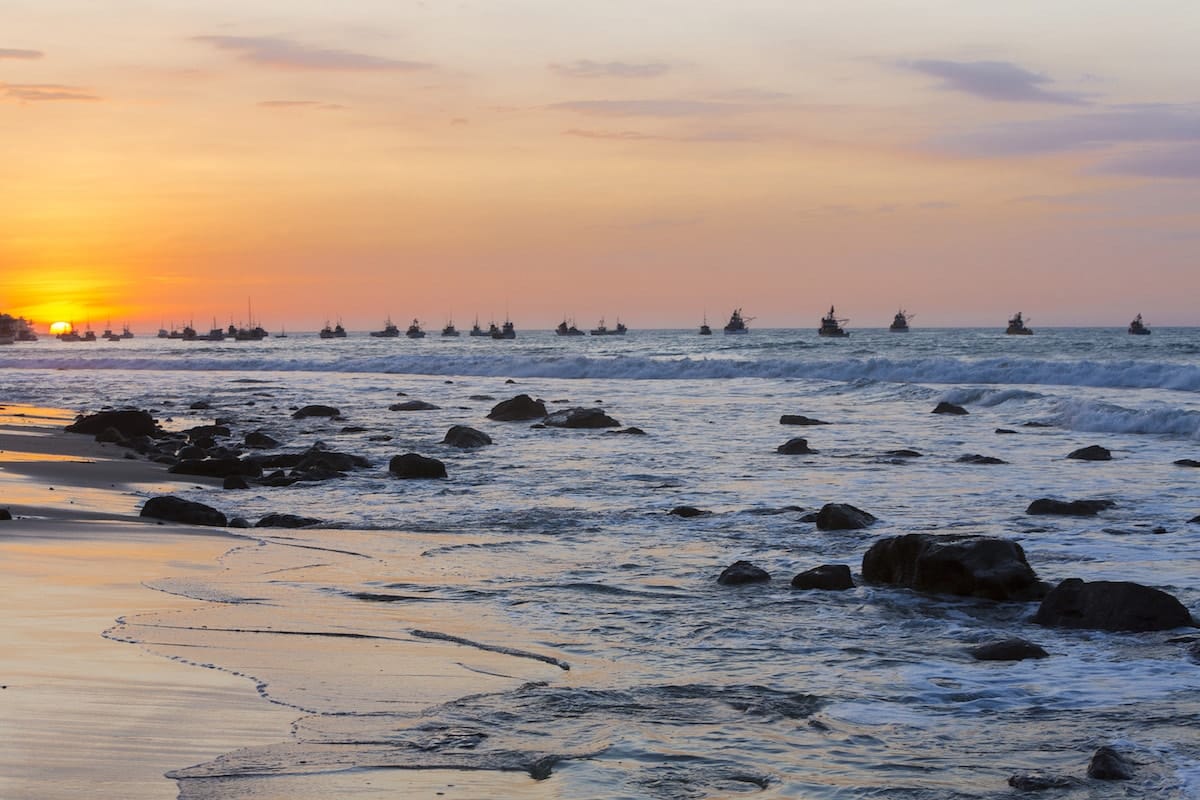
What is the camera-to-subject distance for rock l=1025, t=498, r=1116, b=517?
14.5 metres

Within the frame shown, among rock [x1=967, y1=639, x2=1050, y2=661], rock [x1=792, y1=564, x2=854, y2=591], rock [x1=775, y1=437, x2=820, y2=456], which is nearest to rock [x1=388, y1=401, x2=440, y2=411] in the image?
rock [x1=775, y1=437, x2=820, y2=456]

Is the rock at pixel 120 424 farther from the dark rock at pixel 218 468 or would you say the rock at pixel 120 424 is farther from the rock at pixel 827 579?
the rock at pixel 827 579

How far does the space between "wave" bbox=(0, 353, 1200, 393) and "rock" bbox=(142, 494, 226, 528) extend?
1592 inches

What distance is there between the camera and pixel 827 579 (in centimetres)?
1038

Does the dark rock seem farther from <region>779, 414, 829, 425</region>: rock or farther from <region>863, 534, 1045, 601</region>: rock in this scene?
<region>779, 414, 829, 425</region>: rock

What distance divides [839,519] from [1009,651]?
220 inches

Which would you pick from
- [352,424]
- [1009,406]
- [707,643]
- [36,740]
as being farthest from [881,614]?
[1009,406]

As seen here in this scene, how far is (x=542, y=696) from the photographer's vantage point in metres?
6.97

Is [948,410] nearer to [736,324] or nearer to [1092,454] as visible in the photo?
[1092,454]

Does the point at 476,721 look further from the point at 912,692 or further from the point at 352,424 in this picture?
the point at 352,424

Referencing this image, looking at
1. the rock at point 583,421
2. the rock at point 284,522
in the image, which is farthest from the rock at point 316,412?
the rock at point 284,522

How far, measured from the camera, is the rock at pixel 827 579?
10359 mm

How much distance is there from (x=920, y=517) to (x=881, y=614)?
5.51 meters

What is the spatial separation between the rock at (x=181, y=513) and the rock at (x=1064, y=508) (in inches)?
366
